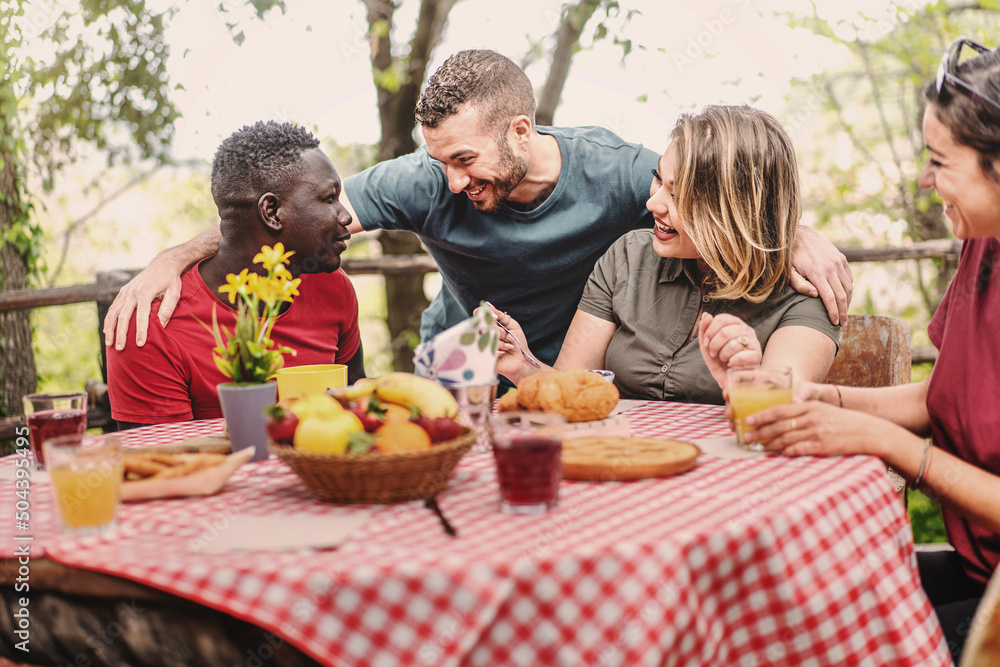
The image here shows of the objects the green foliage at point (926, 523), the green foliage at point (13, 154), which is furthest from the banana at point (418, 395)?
the green foliage at point (13, 154)

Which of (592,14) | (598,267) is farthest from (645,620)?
(592,14)

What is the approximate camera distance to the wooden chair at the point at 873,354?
2.65 m

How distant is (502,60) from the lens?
3002mm

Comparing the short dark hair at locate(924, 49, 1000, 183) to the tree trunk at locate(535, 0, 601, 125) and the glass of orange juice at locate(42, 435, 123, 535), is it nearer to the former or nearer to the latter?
the glass of orange juice at locate(42, 435, 123, 535)

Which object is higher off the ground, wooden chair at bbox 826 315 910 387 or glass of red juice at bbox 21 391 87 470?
glass of red juice at bbox 21 391 87 470

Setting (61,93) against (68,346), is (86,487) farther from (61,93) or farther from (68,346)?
(68,346)

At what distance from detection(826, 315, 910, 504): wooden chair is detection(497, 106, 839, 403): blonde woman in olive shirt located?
20.5 inches

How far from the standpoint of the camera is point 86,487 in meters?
1.24

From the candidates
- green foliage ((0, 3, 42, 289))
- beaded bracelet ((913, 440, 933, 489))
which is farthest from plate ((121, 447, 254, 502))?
green foliage ((0, 3, 42, 289))

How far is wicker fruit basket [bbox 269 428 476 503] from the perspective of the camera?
1.28m

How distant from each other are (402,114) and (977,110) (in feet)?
14.2

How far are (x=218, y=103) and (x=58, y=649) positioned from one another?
472cm

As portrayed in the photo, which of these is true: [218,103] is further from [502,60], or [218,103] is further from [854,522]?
[854,522]

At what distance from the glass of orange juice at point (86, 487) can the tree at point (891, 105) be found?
6.11 meters
